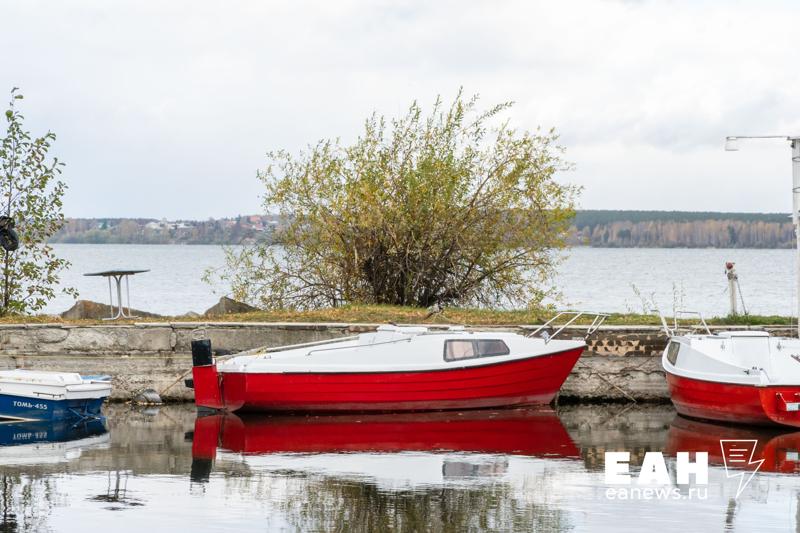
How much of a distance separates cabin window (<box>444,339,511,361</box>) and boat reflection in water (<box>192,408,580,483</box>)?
935mm

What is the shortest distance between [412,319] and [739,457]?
7820mm

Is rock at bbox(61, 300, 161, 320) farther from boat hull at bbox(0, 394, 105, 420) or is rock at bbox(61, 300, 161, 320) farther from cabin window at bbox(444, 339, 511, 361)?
cabin window at bbox(444, 339, 511, 361)

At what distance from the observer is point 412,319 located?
2202cm

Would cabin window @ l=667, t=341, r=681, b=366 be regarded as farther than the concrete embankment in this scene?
No

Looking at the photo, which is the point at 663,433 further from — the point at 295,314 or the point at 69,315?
the point at 69,315

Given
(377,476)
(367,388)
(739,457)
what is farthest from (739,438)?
(377,476)

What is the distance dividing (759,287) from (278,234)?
6078cm

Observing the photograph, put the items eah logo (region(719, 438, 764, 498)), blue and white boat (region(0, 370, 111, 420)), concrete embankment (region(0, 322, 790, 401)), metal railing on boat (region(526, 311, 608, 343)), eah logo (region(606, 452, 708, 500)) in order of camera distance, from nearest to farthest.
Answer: eah logo (region(606, 452, 708, 500)) → eah logo (region(719, 438, 764, 498)) → blue and white boat (region(0, 370, 111, 420)) → metal railing on boat (region(526, 311, 608, 343)) → concrete embankment (region(0, 322, 790, 401))

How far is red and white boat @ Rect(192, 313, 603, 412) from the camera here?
19031 millimetres

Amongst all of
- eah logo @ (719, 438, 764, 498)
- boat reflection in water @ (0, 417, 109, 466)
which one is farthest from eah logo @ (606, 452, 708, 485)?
boat reflection in water @ (0, 417, 109, 466)

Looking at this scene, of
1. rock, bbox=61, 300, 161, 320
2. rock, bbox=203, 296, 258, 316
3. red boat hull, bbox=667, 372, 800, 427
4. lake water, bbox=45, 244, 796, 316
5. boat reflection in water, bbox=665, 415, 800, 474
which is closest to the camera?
boat reflection in water, bbox=665, 415, 800, 474

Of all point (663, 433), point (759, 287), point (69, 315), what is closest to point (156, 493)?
point (663, 433)

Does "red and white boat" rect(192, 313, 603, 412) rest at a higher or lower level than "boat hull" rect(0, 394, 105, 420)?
higher

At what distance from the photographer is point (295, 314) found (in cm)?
2255
